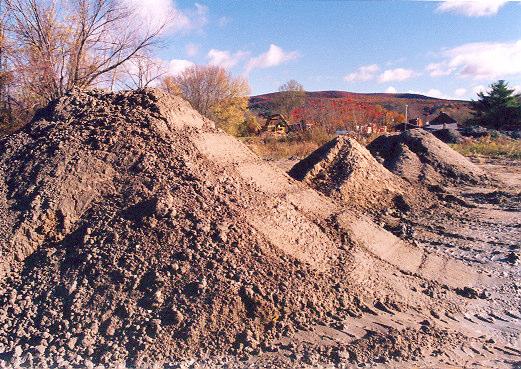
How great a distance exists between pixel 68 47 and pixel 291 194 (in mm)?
12537

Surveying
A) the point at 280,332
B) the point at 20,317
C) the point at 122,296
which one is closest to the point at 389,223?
the point at 280,332

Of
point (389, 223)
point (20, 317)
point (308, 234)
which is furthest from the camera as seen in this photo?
point (389, 223)

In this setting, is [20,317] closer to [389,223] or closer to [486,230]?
[389,223]

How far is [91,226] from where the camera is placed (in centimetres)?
369

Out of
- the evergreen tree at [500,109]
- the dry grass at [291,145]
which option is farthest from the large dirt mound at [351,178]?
the evergreen tree at [500,109]

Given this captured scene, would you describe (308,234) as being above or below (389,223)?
above

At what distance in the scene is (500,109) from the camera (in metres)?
34.5

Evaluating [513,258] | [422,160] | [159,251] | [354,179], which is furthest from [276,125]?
[159,251]

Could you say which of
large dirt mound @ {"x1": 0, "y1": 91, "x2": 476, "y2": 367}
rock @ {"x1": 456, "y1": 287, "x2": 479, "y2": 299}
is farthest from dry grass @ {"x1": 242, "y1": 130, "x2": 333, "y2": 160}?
rock @ {"x1": 456, "y1": 287, "x2": 479, "y2": 299}

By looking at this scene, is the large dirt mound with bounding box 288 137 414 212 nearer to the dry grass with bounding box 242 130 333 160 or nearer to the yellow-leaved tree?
the dry grass with bounding box 242 130 333 160

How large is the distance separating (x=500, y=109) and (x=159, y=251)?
3613cm

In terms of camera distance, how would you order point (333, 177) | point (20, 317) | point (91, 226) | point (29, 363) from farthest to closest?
1. point (333, 177)
2. point (91, 226)
3. point (20, 317)
4. point (29, 363)

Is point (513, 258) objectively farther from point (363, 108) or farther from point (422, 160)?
point (363, 108)

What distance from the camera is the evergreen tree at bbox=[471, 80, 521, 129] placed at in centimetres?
3397
